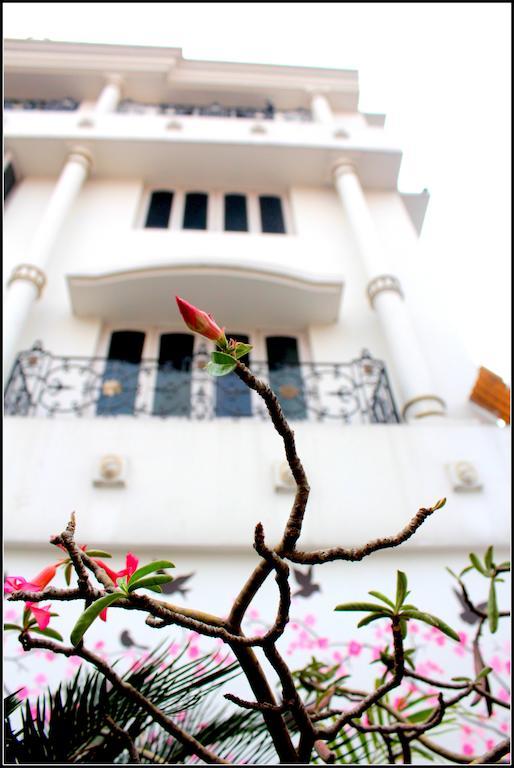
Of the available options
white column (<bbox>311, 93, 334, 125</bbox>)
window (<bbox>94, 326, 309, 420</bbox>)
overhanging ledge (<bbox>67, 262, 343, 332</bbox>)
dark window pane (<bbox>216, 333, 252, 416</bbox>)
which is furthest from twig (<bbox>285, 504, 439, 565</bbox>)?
white column (<bbox>311, 93, 334, 125</bbox>)

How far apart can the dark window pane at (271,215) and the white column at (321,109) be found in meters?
2.15

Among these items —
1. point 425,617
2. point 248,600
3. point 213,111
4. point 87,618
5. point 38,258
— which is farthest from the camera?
A: point 213,111

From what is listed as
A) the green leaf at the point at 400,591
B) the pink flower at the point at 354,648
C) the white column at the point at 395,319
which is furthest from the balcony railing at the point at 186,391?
the green leaf at the point at 400,591

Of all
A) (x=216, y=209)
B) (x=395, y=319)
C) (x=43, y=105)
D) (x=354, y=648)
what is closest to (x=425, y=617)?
→ (x=354, y=648)

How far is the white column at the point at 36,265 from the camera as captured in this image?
528 cm

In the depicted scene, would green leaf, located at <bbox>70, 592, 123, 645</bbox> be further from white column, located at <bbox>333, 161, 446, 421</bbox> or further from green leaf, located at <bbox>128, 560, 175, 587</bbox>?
white column, located at <bbox>333, 161, 446, 421</bbox>

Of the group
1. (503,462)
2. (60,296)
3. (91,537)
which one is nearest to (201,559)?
(91,537)

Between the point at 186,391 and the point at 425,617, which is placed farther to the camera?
the point at 186,391

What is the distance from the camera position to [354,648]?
3041 millimetres

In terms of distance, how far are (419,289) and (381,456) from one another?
3.49 m

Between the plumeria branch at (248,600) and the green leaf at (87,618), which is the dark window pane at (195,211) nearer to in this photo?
the plumeria branch at (248,600)

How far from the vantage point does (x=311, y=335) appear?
20.4 feet

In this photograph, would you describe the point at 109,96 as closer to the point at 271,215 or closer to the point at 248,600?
the point at 271,215

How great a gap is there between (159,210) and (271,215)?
5.86 ft
